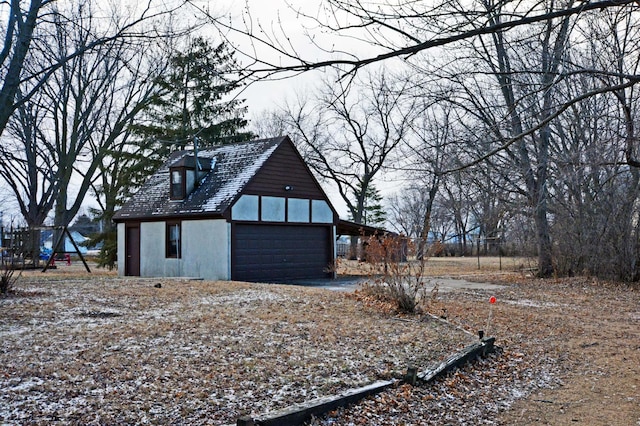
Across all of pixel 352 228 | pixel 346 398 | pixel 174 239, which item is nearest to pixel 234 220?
pixel 174 239

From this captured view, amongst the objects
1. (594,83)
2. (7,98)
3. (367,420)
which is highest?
(594,83)

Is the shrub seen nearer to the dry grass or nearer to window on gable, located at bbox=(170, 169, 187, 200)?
the dry grass

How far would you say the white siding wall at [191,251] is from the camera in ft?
67.9

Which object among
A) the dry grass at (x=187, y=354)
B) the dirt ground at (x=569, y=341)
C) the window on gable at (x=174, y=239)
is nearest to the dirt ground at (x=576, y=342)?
the dirt ground at (x=569, y=341)

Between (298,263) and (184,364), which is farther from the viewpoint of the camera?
(298,263)

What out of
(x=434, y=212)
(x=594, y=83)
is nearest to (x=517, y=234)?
(x=594, y=83)

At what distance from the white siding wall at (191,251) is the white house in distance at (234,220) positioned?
35 mm

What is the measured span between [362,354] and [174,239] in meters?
16.4

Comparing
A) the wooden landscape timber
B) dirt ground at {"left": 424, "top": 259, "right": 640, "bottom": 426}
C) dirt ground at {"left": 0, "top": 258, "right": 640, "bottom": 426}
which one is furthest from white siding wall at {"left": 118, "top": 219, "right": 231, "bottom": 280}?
the wooden landscape timber

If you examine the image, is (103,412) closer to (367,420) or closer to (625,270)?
(367,420)

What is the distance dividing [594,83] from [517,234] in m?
14.0

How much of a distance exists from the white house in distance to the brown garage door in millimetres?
36

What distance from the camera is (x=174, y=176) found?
23.2m

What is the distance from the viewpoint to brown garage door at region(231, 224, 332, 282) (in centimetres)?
2114
